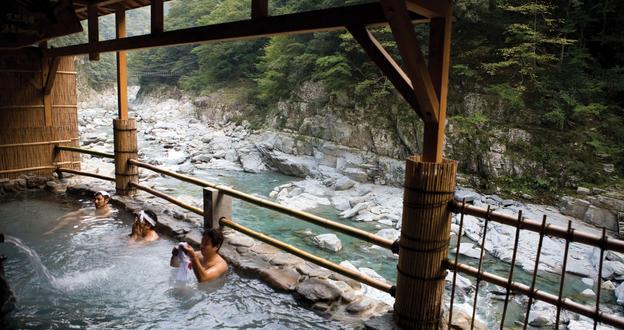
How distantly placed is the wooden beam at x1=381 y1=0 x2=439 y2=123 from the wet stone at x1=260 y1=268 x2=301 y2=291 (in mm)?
2065

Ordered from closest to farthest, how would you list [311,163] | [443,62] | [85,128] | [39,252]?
1. [443,62]
2. [39,252]
3. [311,163]
4. [85,128]

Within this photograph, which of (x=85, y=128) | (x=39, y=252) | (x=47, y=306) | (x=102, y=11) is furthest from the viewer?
(x=85, y=128)

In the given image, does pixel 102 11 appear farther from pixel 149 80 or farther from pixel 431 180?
pixel 149 80

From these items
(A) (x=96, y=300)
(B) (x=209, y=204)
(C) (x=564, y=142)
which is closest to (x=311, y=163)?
(C) (x=564, y=142)

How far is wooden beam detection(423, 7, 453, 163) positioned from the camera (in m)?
2.63

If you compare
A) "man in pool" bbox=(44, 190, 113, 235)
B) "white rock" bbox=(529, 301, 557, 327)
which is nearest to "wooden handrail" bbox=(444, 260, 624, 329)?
"white rock" bbox=(529, 301, 557, 327)

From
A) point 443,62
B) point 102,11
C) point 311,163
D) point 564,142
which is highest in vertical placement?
point 102,11

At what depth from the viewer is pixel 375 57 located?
→ 8.91 feet

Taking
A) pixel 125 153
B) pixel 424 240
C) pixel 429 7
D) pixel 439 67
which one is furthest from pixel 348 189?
pixel 429 7

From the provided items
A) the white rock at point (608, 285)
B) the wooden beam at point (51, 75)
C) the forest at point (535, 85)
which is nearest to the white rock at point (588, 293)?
the white rock at point (608, 285)

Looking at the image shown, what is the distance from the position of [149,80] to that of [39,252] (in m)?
31.5

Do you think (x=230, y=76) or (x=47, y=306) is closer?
(x=47, y=306)

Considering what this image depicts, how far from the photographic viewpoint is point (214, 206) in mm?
4867

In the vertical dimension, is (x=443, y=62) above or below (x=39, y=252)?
above
